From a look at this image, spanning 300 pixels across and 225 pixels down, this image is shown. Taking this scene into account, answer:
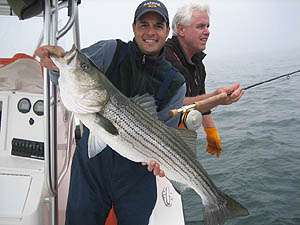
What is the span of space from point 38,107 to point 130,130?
1281mm

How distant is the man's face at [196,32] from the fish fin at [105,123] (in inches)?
99.5

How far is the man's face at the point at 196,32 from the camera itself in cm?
438

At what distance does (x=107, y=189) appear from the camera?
8.98ft

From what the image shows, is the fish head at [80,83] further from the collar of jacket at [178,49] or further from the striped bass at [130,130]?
the collar of jacket at [178,49]

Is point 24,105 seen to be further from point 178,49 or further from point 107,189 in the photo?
point 178,49

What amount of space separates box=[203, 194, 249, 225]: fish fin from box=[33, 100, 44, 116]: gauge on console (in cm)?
160

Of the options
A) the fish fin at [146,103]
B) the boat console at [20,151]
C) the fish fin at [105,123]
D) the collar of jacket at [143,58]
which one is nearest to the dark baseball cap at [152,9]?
the collar of jacket at [143,58]

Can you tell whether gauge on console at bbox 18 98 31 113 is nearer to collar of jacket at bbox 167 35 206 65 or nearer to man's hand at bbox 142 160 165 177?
man's hand at bbox 142 160 165 177

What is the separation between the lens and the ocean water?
5.16m

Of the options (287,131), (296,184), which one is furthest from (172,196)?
(287,131)

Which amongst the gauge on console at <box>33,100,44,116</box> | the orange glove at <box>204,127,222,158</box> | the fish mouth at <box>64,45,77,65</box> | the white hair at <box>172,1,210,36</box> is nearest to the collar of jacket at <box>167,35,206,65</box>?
the white hair at <box>172,1,210,36</box>

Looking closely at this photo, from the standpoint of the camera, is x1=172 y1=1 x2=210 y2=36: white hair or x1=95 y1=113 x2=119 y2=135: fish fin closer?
x1=95 y1=113 x2=119 y2=135: fish fin

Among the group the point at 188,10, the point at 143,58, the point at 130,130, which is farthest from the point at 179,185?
the point at 188,10

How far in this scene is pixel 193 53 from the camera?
457 cm
